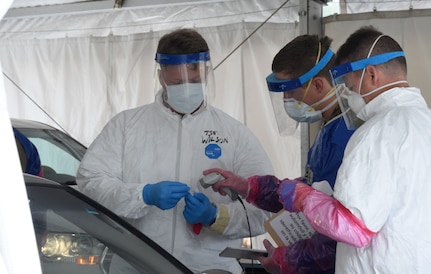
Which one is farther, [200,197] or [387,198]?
[200,197]

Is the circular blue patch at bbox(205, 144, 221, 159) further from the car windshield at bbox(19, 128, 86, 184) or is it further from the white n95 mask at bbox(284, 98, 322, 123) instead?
the car windshield at bbox(19, 128, 86, 184)

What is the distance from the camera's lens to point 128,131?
3.74m

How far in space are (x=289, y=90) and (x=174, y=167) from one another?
724 mm

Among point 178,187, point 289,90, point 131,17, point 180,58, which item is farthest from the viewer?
point 131,17

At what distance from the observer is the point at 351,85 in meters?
2.88

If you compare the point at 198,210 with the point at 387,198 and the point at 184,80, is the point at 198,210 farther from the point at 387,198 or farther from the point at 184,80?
the point at 387,198

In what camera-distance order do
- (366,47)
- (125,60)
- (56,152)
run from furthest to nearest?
1. (125,60)
2. (56,152)
3. (366,47)

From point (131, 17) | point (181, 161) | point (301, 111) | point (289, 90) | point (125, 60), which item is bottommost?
point (181, 161)

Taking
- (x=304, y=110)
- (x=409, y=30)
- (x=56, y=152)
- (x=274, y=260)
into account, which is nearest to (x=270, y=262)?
(x=274, y=260)

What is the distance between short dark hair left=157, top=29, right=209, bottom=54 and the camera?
372cm

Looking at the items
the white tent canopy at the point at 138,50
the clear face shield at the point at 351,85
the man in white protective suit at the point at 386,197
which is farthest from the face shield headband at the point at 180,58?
the white tent canopy at the point at 138,50

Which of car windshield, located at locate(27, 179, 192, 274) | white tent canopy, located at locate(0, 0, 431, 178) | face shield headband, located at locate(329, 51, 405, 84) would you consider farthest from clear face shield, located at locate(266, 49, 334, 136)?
white tent canopy, located at locate(0, 0, 431, 178)

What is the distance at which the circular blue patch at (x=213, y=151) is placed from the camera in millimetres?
3754

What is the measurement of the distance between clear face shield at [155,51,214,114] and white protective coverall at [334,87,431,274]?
1.35m
